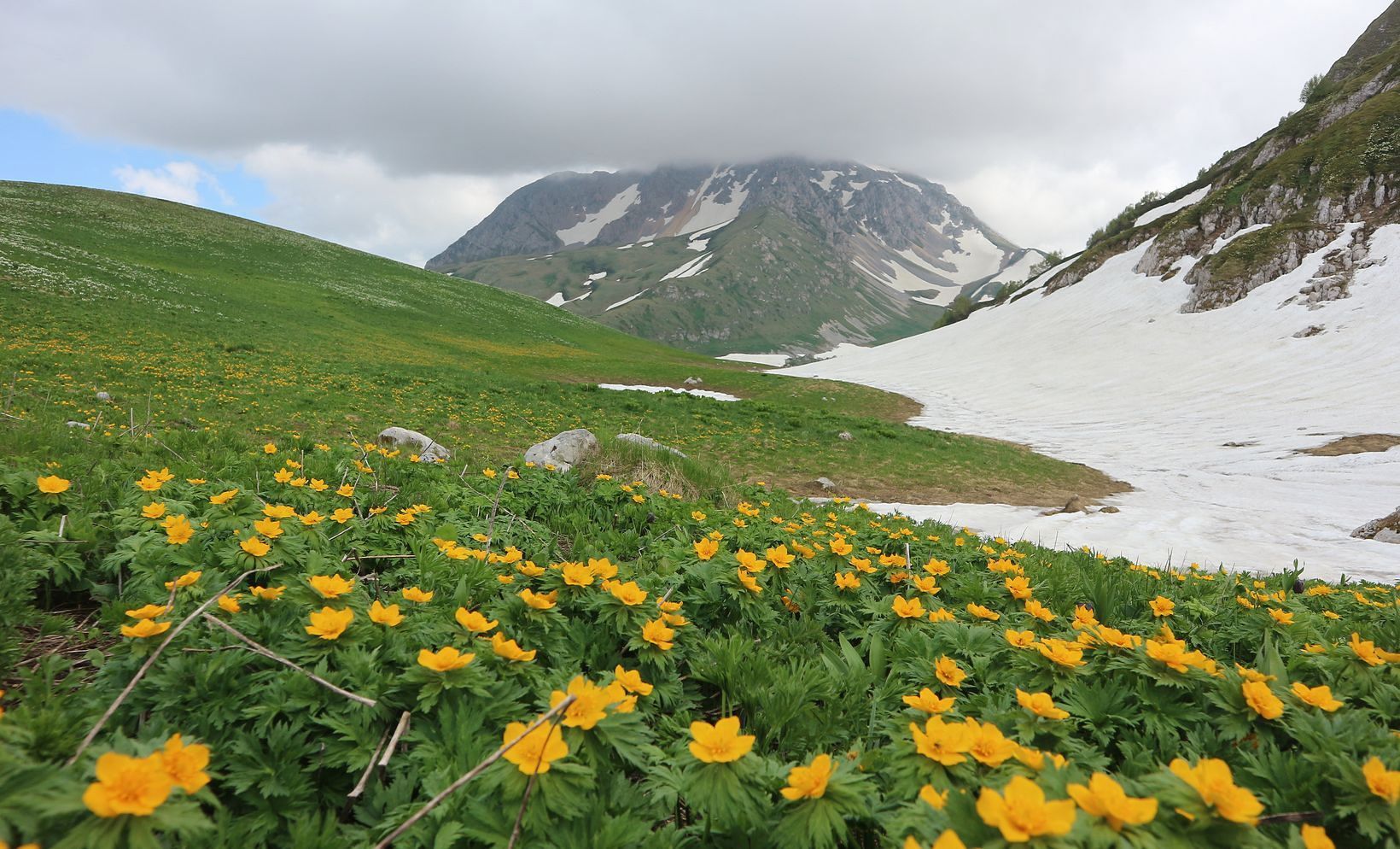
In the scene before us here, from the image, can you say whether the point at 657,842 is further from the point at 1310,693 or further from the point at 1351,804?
the point at 1310,693

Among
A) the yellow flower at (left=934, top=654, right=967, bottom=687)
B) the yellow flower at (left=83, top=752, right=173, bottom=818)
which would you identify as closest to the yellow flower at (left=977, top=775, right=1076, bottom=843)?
the yellow flower at (left=934, top=654, right=967, bottom=687)

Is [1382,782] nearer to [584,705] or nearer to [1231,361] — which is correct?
[584,705]

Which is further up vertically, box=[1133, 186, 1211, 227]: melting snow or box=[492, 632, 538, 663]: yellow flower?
box=[1133, 186, 1211, 227]: melting snow

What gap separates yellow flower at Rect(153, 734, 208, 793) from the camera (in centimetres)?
141

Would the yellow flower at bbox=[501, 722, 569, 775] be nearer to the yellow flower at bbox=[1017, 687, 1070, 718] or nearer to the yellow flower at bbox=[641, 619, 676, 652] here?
the yellow flower at bbox=[641, 619, 676, 652]

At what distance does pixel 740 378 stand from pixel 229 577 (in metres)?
38.1

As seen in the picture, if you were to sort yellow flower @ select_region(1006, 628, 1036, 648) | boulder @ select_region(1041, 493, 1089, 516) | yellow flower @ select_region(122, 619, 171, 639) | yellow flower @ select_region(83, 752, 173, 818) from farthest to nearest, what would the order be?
boulder @ select_region(1041, 493, 1089, 516)
yellow flower @ select_region(1006, 628, 1036, 648)
yellow flower @ select_region(122, 619, 171, 639)
yellow flower @ select_region(83, 752, 173, 818)

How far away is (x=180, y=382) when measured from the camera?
17.2 metres

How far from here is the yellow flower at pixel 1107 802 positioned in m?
1.40

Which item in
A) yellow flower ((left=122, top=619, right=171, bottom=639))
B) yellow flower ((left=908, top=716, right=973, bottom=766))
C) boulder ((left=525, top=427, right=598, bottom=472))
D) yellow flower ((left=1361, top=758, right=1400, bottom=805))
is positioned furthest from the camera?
boulder ((left=525, top=427, right=598, bottom=472))

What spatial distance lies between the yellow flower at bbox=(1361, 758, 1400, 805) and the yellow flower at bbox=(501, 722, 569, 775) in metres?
2.25

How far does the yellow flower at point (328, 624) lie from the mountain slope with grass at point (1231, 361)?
11856mm

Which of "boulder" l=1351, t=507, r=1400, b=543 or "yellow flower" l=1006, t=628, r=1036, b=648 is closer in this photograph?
"yellow flower" l=1006, t=628, r=1036, b=648

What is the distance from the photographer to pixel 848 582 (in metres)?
3.58
